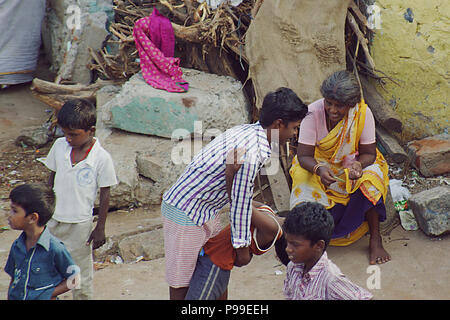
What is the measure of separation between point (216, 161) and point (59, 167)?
99cm

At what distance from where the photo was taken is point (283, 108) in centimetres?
272

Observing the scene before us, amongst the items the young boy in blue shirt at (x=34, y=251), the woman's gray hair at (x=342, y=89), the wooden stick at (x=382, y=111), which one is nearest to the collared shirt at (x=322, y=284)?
the young boy in blue shirt at (x=34, y=251)

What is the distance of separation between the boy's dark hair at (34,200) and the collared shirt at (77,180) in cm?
44

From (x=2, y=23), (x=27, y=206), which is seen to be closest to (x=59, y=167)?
(x=27, y=206)

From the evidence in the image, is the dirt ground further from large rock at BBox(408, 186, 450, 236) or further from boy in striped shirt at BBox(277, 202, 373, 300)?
boy in striped shirt at BBox(277, 202, 373, 300)

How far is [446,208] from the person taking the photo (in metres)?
4.32

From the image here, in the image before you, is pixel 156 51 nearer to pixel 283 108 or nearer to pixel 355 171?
pixel 355 171

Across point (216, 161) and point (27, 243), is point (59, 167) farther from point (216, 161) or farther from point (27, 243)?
point (216, 161)

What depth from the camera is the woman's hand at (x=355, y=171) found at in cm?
393

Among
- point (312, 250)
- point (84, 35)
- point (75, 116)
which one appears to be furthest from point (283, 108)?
point (84, 35)

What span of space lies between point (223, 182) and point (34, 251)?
941mm

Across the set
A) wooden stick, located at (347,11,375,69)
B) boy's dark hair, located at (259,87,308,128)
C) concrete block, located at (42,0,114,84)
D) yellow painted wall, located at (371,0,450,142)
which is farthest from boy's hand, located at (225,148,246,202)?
concrete block, located at (42,0,114,84)

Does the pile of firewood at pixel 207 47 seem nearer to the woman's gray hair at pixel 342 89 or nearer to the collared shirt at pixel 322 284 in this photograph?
the woman's gray hair at pixel 342 89

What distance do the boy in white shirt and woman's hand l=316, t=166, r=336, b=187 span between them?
4.85 ft
